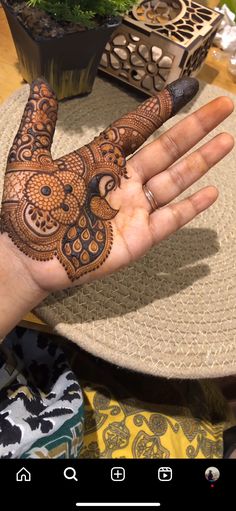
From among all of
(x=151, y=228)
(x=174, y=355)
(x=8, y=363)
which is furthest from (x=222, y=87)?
(x=8, y=363)

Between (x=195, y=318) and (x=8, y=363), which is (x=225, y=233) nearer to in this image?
(x=195, y=318)

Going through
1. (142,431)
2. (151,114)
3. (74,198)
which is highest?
(151,114)

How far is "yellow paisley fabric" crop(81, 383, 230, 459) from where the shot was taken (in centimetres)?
73

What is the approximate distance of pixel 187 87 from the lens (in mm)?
656

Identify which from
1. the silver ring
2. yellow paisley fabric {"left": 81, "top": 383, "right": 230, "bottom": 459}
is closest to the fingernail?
the silver ring

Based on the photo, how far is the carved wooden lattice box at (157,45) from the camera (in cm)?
85

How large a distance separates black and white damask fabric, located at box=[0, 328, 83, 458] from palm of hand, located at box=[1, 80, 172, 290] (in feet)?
0.48

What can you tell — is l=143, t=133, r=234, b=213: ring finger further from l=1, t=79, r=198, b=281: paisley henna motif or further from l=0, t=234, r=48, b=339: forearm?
l=0, t=234, r=48, b=339: forearm

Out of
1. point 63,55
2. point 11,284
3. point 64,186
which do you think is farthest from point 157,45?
point 11,284
